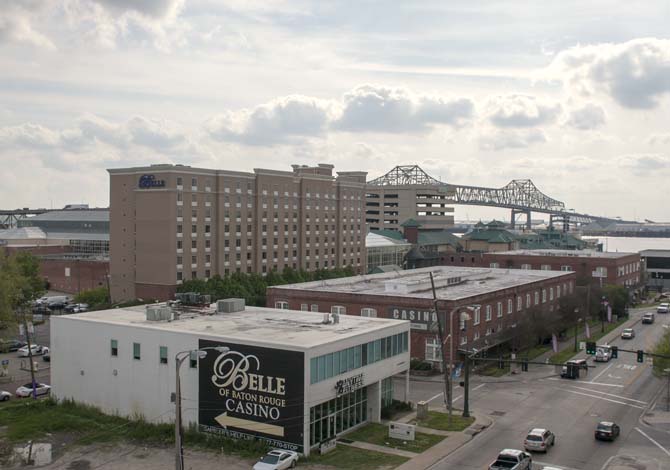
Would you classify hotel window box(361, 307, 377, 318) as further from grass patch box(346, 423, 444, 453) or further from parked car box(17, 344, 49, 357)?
parked car box(17, 344, 49, 357)

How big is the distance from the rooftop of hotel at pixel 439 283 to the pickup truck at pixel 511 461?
29486 mm

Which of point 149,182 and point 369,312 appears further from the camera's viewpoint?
point 149,182

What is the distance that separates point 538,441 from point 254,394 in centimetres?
1684

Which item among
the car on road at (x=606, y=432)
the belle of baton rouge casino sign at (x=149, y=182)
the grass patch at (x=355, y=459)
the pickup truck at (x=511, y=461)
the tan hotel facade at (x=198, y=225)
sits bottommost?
the grass patch at (x=355, y=459)

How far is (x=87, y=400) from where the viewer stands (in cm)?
4953

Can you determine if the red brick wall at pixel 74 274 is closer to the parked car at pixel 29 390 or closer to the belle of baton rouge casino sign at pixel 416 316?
the parked car at pixel 29 390

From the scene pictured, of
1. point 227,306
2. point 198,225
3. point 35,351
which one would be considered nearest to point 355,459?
point 227,306

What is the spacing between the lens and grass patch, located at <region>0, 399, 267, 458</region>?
135ft

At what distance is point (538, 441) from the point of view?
133 ft

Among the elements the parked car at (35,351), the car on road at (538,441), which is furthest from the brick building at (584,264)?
the parked car at (35,351)

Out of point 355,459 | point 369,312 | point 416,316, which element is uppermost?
point 416,316

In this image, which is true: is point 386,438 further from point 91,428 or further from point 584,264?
point 584,264

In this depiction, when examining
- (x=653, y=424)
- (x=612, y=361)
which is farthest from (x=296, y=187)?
(x=653, y=424)

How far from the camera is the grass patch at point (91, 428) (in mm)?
41250
